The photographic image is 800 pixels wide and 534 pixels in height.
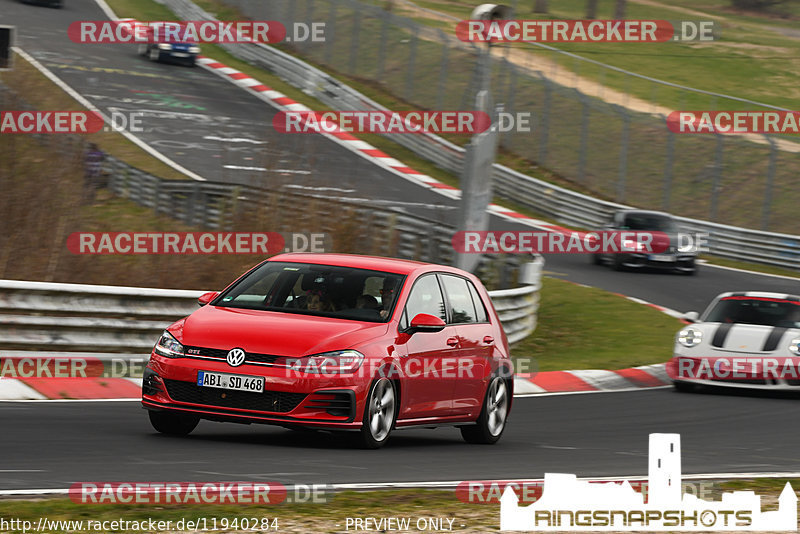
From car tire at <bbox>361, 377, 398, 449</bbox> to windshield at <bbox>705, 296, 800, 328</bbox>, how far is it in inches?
341

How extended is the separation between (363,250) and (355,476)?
1120 cm

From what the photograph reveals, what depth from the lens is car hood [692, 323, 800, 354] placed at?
16.3m

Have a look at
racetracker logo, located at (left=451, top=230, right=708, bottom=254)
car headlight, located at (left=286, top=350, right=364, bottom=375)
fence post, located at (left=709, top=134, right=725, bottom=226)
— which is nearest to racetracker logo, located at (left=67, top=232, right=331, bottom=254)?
car headlight, located at (left=286, top=350, right=364, bottom=375)

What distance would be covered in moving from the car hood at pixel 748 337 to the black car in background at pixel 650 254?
12890 mm

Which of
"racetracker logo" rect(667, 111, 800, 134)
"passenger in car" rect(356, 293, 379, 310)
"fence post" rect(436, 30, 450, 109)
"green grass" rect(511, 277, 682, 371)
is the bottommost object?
"green grass" rect(511, 277, 682, 371)

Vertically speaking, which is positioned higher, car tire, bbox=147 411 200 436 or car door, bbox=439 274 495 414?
car door, bbox=439 274 495 414

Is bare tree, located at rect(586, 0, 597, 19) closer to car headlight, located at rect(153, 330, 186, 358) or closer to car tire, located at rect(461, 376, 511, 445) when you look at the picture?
car tire, located at rect(461, 376, 511, 445)

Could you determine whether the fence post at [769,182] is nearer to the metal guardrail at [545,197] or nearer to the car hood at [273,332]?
the metal guardrail at [545,197]

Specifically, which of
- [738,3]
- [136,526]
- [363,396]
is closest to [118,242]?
[363,396]

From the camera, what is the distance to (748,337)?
1652 centimetres

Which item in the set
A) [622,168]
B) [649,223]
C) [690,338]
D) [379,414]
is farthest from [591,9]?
[379,414]

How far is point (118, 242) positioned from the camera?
18766 millimetres

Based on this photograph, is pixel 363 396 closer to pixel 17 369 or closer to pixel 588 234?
pixel 17 369

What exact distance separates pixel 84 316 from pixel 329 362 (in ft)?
16.4
